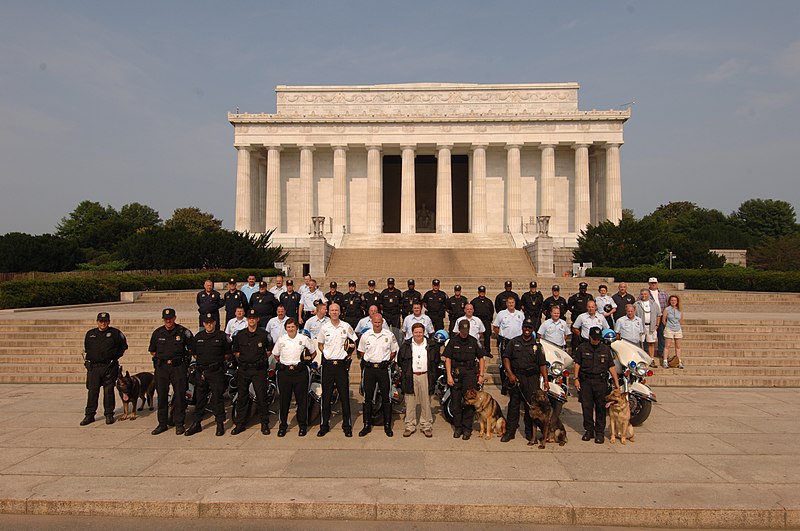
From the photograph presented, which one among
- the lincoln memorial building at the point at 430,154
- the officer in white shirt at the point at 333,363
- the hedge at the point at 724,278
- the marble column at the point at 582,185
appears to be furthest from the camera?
the marble column at the point at 582,185

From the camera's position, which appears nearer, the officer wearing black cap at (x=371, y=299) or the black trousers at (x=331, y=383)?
the black trousers at (x=331, y=383)

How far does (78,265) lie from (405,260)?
1095 inches

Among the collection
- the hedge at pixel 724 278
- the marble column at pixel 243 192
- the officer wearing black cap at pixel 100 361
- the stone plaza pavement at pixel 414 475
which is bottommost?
the stone plaza pavement at pixel 414 475

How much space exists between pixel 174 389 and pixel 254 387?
1299 millimetres

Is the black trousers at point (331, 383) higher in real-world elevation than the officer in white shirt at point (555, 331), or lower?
lower

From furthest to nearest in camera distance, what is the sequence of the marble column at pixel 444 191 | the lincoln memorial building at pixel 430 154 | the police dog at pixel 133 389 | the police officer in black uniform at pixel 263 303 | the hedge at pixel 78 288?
the marble column at pixel 444 191 < the lincoln memorial building at pixel 430 154 < the hedge at pixel 78 288 < the police officer in black uniform at pixel 263 303 < the police dog at pixel 133 389

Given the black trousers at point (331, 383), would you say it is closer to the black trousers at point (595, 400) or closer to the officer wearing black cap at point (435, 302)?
the black trousers at point (595, 400)

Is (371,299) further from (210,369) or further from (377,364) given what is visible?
(210,369)

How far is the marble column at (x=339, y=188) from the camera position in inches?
2042

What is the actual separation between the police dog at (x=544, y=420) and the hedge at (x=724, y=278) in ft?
82.5

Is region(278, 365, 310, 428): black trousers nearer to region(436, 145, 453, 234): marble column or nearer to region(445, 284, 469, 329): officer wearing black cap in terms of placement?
region(445, 284, 469, 329): officer wearing black cap

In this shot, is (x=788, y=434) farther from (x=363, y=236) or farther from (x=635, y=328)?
(x=363, y=236)

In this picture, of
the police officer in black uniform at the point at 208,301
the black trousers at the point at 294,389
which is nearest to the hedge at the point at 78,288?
the police officer in black uniform at the point at 208,301

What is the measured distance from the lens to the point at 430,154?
5594 cm
